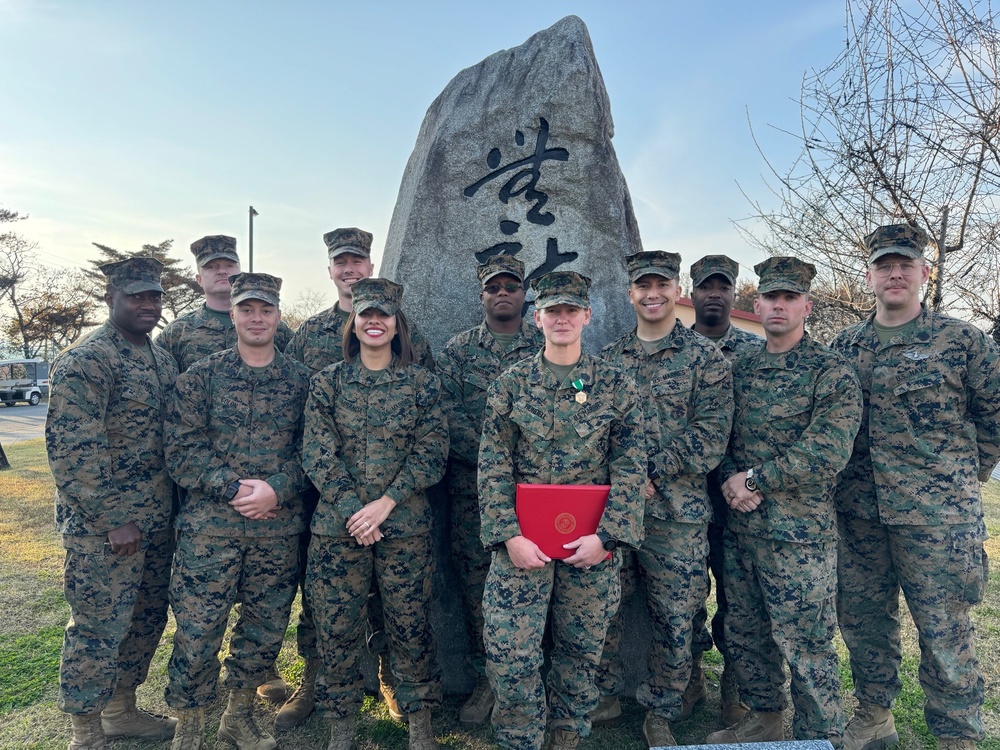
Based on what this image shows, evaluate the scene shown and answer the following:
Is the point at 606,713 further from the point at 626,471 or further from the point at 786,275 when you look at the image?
the point at 786,275

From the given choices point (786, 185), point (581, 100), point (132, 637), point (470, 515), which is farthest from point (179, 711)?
point (786, 185)

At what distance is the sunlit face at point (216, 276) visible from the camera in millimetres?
3721

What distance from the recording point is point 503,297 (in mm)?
3373

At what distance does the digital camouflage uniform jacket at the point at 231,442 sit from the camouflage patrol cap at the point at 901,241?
9.51 feet

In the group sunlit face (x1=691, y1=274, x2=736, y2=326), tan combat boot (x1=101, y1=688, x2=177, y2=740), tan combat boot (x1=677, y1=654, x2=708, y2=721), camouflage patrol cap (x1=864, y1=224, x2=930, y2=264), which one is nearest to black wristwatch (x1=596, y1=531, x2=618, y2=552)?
tan combat boot (x1=677, y1=654, x2=708, y2=721)

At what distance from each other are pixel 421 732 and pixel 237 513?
1357mm

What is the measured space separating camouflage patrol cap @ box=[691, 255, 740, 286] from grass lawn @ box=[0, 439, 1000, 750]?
244 cm

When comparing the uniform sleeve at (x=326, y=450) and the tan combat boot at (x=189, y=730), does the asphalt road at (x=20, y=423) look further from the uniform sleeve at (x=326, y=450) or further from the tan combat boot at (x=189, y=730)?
the uniform sleeve at (x=326, y=450)

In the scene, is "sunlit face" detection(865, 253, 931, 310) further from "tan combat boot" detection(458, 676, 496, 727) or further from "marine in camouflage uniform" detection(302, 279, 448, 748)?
"tan combat boot" detection(458, 676, 496, 727)

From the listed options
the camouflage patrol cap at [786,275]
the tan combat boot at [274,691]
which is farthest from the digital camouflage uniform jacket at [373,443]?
the camouflage patrol cap at [786,275]

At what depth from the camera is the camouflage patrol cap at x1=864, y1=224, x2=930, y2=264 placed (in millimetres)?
2898

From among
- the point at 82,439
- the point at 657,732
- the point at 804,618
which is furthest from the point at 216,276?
the point at 804,618

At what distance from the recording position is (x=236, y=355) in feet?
9.89

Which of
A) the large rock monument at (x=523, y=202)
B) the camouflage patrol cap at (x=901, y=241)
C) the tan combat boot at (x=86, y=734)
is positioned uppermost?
the large rock monument at (x=523, y=202)
